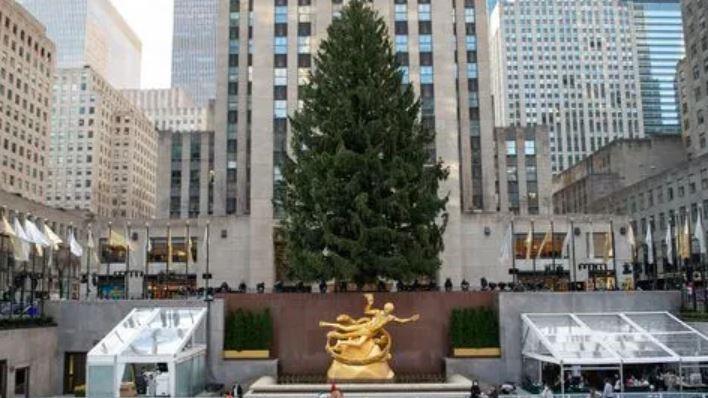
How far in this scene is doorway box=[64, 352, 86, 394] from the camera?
40531mm

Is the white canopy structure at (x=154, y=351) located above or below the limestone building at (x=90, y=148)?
below

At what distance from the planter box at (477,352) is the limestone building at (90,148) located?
13678 centimetres

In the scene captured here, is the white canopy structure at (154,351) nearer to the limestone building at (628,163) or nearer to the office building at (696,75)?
the office building at (696,75)

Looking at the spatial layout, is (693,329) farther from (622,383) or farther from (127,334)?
(127,334)

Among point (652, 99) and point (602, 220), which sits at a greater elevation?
point (652, 99)

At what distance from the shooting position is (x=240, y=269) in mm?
66750

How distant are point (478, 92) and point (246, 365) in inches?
2046

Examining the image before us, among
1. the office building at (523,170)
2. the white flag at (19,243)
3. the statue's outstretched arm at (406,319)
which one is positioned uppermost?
the office building at (523,170)

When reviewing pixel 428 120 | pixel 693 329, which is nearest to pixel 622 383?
pixel 693 329

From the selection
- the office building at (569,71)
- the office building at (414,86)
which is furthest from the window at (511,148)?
the office building at (569,71)

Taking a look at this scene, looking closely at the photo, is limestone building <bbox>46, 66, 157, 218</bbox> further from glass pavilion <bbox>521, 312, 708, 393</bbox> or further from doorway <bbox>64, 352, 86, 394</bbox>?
glass pavilion <bbox>521, 312, 708, 393</bbox>

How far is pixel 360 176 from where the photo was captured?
41344mm

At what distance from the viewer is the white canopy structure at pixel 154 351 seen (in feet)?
111

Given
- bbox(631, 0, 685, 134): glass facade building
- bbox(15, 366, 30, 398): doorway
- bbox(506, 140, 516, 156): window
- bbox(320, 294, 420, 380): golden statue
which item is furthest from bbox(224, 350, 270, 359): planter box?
bbox(631, 0, 685, 134): glass facade building
